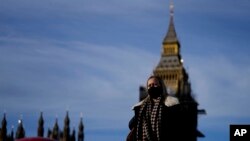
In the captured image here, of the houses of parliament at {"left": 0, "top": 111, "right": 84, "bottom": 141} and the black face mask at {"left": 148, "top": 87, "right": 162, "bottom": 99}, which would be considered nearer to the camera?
the black face mask at {"left": 148, "top": 87, "right": 162, "bottom": 99}

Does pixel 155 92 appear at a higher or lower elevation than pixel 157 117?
higher

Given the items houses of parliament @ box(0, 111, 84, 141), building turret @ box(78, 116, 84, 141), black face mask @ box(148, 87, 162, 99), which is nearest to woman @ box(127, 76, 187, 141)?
black face mask @ box(148, 87, 162, 99)

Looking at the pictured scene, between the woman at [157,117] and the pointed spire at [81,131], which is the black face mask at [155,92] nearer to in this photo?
the woman at [157,117]

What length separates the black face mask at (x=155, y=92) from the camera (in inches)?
392

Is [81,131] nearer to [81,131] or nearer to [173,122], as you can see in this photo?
[81,131]

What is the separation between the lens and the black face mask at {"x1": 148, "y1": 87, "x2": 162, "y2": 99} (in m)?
9.96

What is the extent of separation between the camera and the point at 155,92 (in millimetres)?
10031

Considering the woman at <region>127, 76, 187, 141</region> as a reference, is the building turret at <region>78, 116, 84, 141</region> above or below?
above

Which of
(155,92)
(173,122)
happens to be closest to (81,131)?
(155,92)

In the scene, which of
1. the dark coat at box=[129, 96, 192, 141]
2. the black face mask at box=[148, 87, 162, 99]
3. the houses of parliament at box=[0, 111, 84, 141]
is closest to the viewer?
the dark coat at box=[129, 96, 192, 141]

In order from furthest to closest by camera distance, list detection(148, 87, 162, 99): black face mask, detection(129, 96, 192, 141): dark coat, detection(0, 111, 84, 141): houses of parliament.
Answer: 1. detection(0, 111, 84, 141): houses of parliament
2. detection(148, 87, 162, 99): black face mask
3. detection(129, 96, 192, 141): dark coat

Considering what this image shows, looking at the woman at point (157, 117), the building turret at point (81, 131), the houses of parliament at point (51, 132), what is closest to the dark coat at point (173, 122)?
the woman at point (157, 117)

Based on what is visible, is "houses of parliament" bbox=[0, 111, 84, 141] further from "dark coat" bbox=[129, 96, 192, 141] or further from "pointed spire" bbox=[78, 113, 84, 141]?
"dark coat" bbox=[129, 96, 192, 141]

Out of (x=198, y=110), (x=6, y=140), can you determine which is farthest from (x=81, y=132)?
(x=198, y=110)
